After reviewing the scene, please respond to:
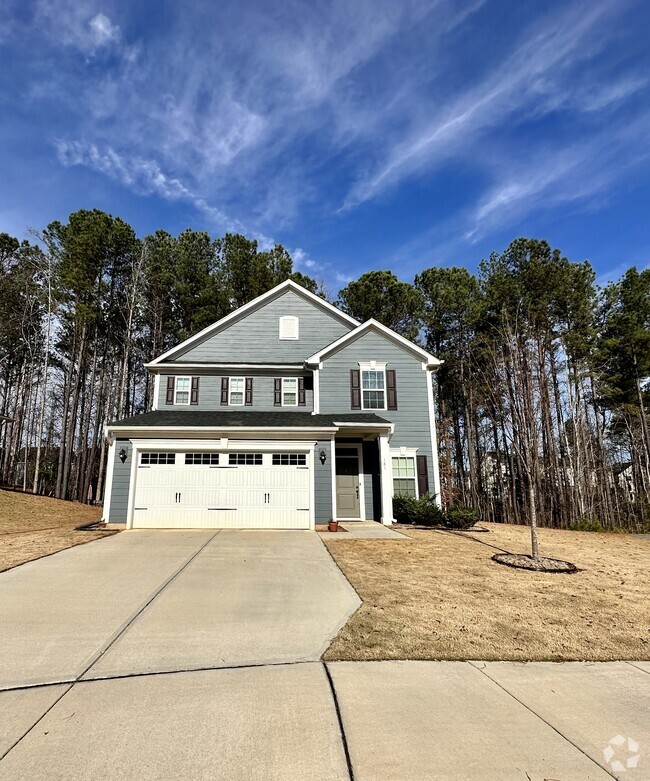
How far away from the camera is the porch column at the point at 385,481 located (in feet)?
43.9

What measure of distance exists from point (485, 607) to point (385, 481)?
829cm

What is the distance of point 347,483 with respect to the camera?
14.4m

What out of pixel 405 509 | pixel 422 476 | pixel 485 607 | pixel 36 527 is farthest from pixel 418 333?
pixel 485 607

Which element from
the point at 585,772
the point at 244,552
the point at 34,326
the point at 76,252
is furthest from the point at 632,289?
the point at 34,326

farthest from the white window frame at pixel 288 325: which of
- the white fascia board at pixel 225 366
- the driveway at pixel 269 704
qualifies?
the driveway at pixel 269 704

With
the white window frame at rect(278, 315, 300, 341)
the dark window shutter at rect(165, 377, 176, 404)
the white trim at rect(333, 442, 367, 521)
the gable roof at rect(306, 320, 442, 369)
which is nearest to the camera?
the white trim at rect(333, 442, 367, 521)

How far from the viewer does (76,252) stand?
69.7 feet

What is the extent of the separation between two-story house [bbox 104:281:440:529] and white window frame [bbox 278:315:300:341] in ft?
0.20

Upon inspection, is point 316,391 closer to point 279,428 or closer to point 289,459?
point 279,428

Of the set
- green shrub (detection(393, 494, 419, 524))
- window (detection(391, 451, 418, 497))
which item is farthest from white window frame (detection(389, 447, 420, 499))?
green shrub (detection(393, 494, 419, 524))

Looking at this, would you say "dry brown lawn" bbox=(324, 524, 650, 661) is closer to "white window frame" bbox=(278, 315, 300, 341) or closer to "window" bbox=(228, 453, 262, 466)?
"window" bbox=(228, 453, 262, 466)

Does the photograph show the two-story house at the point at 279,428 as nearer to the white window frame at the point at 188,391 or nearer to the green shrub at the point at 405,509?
the white window frame at the point at 188,391

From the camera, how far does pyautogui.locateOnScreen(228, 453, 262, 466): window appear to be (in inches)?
479

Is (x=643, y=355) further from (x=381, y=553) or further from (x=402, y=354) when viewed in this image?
(x=381, y=553)
